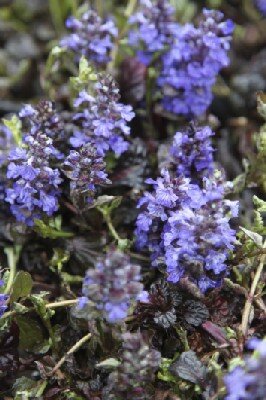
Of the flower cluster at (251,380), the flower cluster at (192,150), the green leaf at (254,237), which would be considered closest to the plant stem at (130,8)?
the flower cluster at (192,150)

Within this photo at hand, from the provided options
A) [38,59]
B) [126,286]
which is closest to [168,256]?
[126,286]

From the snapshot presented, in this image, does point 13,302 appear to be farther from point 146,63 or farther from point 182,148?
point 146,63

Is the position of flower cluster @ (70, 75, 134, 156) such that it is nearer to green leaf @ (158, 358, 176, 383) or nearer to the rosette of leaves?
the rosette of leaves

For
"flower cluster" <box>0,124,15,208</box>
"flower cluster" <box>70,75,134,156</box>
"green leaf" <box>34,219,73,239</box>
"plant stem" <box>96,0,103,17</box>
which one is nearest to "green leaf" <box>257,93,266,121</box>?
"flower cluster" <box>70,75,134,156</box>

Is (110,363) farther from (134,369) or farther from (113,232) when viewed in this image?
(113,232)

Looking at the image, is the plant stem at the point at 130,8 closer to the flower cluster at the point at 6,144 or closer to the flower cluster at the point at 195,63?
the flower cluster at the point at 195,63

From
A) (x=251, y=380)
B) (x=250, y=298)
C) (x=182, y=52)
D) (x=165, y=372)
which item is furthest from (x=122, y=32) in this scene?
(x=251, y=380)
